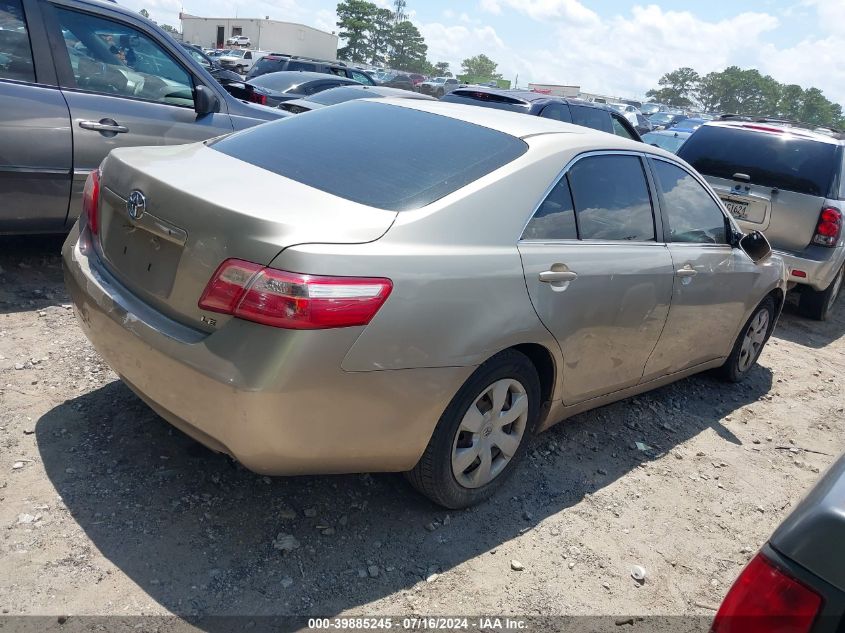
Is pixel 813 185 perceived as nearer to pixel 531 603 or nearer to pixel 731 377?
pixel 731 377

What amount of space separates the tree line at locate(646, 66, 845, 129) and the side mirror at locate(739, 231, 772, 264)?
375ft

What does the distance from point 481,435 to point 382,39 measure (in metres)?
112

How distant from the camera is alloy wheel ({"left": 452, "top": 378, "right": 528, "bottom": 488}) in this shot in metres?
2.96

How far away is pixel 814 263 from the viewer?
21.9 ft

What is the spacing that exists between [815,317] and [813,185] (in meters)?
1.48

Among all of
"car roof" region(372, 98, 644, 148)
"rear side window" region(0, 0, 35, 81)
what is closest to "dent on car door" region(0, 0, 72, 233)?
"rear side window" region(0, 0, 35, 81)

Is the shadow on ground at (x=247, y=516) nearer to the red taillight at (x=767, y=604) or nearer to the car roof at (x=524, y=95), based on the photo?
the red taillight at (x=767, y=604)

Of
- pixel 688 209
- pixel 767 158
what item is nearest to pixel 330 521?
pixel 688 209


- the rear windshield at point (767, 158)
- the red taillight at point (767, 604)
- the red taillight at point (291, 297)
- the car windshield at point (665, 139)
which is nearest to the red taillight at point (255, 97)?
the rear windshield at point (767, 158)

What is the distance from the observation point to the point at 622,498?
351 cm

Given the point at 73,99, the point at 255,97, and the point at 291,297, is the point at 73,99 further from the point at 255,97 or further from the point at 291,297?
the point at 255,97

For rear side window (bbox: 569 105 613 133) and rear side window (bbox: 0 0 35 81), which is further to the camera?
rear side window (bbox: 569 105 613 133)

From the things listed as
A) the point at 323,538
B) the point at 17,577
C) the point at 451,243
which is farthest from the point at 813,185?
the point at 17,577

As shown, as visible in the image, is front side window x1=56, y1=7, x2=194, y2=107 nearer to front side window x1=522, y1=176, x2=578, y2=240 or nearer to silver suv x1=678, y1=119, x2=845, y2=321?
front side window x1=522, y1=176, x2=578, y2=240
